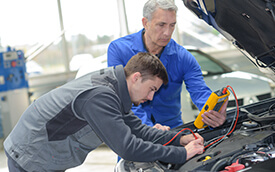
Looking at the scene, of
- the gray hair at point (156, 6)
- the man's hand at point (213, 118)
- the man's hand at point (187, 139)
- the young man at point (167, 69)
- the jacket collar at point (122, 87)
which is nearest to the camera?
the jacket collar at point (122, 87)

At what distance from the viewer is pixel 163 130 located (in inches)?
71.8

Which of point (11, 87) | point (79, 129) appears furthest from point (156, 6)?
point (11, 87)

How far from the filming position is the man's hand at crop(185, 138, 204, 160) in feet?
5.01

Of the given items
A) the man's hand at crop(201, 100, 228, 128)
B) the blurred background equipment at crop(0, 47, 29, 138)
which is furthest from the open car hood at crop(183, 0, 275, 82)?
the blurred background equipment at crop(0, 47, 29, 138)

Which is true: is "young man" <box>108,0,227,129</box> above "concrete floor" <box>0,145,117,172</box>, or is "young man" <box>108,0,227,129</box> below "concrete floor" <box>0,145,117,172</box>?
above

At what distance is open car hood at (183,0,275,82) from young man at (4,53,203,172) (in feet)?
1.27

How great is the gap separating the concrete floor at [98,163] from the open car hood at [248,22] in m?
2.78

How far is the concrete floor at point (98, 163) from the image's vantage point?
4.25m

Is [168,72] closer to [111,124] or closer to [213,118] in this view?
[213,118]

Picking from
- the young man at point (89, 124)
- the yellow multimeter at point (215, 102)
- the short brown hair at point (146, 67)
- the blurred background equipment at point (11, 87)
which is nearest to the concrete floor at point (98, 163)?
the blurred background equipment at point (11, 87)

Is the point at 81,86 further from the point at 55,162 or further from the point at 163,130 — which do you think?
the point at 163,130

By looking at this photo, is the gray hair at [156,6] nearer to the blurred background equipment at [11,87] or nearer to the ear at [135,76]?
the ear at [135,76]

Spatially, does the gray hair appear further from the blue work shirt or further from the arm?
the arm

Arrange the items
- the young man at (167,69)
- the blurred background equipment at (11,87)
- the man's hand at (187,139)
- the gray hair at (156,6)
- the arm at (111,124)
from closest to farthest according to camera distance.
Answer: the arm at (111,124) → the man's hand at (187,139) → the gray hair at (156,6) → the young man at (167,69) → the blurred background equipment at (11,87)
